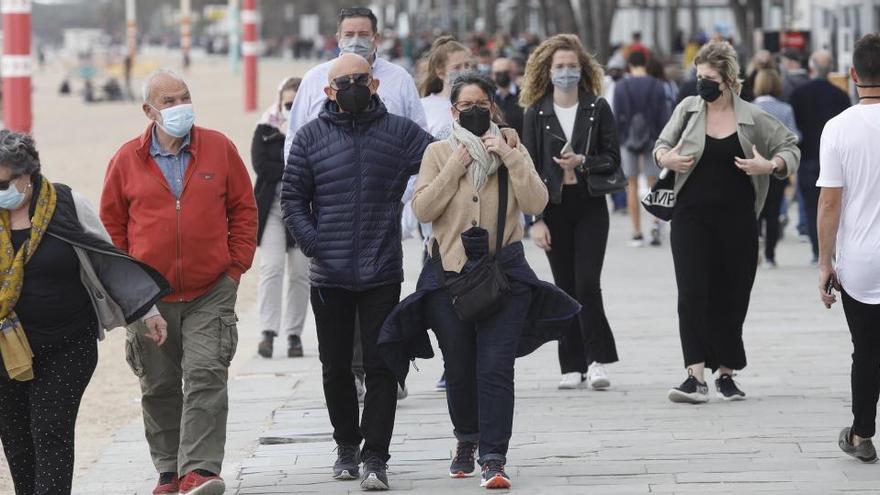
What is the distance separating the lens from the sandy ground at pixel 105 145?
9961 millimetres

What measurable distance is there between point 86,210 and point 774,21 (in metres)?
40.7

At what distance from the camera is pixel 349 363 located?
23.5ft

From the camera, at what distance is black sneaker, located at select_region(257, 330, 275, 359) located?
11.1 m

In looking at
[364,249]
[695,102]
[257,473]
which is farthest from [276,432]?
[695,102]

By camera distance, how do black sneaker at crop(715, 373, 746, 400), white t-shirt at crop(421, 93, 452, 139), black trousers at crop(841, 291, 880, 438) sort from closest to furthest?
black trousers at crop(841, 291, 880, 438) → black sneaker at crop(715, 373, 746, 400) → white t-shirt at crop(421, 93, 452, 139)

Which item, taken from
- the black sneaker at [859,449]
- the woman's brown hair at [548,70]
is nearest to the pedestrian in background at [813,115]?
the woman's brown hair at [548,70]

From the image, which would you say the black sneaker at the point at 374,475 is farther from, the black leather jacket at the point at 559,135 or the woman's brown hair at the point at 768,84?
the woman's brown hair at the point at 768,84

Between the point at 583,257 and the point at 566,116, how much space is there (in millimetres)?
735

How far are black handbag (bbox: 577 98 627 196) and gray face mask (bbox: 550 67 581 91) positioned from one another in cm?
41

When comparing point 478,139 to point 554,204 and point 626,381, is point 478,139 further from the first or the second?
point 626,381

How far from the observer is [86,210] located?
6.41 meters

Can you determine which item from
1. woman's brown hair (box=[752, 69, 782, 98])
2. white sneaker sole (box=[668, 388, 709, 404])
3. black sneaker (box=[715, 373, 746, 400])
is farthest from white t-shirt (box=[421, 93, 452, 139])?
woman's brown hair (box=[752, 69, 782, 98])

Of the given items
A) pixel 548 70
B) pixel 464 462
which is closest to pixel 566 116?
pixel 548 70

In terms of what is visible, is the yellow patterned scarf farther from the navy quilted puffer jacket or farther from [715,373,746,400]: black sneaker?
[715,373,746,400]: black sneaker
